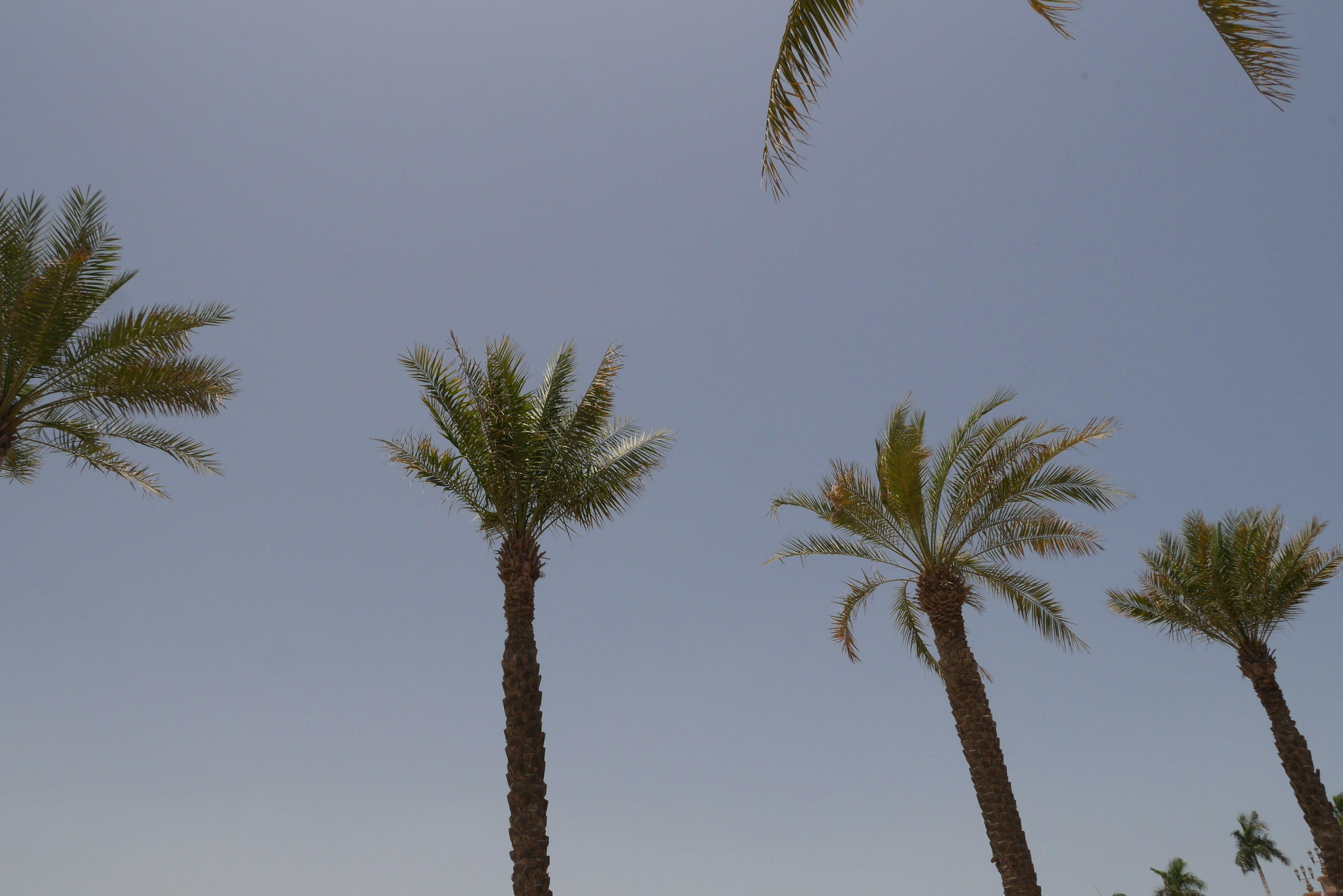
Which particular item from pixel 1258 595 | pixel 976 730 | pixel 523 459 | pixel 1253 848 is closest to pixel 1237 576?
pixel 1258 595

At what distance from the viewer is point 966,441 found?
1606 centimetres

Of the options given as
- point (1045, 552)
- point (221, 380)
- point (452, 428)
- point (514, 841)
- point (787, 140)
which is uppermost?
point (221, 380)

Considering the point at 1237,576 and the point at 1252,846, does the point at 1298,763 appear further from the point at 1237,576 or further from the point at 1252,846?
the point at 1252,846

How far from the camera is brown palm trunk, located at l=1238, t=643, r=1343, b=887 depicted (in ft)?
61.9

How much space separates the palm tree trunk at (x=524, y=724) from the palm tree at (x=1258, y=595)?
16.3 meters

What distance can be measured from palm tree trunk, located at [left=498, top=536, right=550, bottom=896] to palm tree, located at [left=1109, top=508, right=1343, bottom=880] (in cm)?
1634

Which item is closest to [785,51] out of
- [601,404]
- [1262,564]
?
[601,404]

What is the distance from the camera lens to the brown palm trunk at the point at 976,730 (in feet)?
46.0

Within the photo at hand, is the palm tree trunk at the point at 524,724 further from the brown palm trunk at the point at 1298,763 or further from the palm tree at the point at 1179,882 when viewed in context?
the palm tree at the point at 1179,882

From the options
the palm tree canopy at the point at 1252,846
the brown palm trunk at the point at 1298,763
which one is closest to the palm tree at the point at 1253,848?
the palm tree canopy at the point at 1252,846

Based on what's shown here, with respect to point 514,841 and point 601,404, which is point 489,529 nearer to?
point 601,404

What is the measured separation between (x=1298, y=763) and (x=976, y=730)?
34.4 feet

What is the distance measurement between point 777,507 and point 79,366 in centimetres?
1221

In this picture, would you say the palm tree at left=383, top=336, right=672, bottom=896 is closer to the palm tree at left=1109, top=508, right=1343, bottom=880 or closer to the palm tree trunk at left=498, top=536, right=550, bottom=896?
the palm tree trunk at left=498, top=536, right=550, bottom=896
